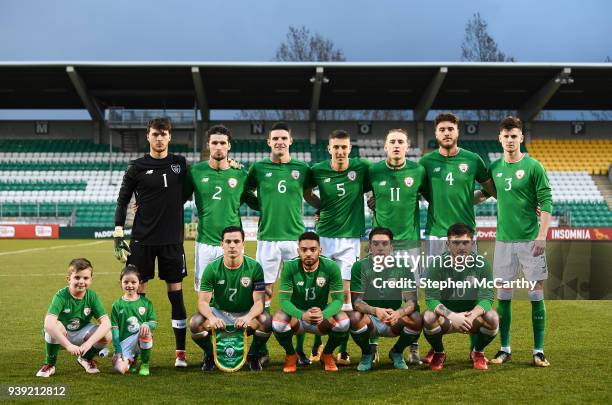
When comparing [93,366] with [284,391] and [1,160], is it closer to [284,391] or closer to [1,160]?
[284,391]

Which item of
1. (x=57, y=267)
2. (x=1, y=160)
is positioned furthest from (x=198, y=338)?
(x=1, y=160)

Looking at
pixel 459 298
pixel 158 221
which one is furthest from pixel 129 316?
pixel 459 298

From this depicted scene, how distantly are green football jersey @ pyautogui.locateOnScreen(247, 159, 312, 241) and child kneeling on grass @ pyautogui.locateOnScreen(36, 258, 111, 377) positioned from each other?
158 cm

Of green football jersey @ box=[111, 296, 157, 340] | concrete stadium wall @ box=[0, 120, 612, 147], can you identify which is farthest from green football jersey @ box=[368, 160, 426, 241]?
concrete stadium wall @ box=[0, 120, 612, 147]

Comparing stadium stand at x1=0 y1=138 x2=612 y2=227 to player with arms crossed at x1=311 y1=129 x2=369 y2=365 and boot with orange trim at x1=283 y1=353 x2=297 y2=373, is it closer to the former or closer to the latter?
player with arms crossed at x1=311 y1=129 x2=369 y2=365

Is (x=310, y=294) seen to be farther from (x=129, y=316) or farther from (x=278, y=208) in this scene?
(x=129, y=316)

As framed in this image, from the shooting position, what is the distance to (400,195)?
229 inches

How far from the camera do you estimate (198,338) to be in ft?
17.3

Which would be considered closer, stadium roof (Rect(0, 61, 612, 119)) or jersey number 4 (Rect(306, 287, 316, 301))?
jersey number 4 (Rect(306, 287, 316, 301))

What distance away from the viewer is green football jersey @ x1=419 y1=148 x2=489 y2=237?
5742 millimetres

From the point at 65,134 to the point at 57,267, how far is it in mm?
19880

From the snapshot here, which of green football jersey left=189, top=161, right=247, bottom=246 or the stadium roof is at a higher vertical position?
the stadium roof

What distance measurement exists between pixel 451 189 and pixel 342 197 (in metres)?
0.98

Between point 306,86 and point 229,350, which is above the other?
point 306,86
